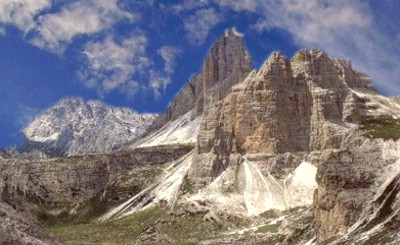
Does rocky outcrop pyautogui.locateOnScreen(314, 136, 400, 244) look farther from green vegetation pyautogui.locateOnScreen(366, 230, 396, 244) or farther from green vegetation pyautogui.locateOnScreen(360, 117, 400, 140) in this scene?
green vegetation pyautogui.locateOnScreen(366, 230, 396, 244)

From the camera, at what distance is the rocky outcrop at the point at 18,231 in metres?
69.1

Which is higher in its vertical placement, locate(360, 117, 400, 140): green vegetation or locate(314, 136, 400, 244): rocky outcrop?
locate(360, 117, 400, 140): green vegetation

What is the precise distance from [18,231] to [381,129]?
7689 cm

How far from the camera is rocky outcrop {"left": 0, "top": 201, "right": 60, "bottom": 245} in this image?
69125 millimetres

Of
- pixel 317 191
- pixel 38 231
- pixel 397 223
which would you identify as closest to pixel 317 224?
pixel 317 191

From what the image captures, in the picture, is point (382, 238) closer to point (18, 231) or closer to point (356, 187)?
point (356, 187)

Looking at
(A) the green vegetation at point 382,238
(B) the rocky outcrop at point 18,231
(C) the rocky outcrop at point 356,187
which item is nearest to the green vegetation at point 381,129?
(C) the rocky outcrop at point 356,187

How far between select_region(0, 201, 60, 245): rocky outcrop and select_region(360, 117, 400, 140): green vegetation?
64948 mm

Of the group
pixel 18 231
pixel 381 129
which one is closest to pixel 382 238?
pixel 381 129

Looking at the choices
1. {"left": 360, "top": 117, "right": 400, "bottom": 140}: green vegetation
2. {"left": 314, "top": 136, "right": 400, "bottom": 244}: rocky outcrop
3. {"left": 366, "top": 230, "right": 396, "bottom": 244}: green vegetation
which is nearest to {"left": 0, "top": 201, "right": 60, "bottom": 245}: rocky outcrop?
{"left": 366, "top": 230, "right": 396, "bottom": 244}: green vegetation

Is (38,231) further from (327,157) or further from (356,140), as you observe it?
(356,140)

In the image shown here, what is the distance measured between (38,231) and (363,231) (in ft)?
152

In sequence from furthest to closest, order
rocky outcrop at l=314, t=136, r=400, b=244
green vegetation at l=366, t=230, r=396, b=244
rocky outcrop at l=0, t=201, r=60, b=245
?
rocky outcrop at l=314, t=136, r=400, b=244 → green vegetation at l=366, t=230, r=396, b=244 → rocky outcrop at l=0, t=201, r=60, b=245

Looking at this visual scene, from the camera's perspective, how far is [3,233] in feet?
226
